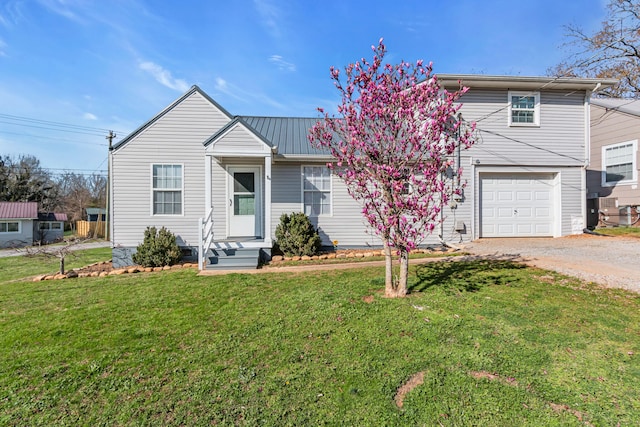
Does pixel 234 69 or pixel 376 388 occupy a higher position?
pixel 234 69

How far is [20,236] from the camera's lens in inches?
857

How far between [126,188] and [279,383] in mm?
8547

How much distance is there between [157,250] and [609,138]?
57.7 feet

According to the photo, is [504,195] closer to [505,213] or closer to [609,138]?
[505,213]

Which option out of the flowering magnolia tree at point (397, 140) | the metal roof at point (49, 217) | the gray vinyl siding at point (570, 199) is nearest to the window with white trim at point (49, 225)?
the metal roof at point (49, 217)

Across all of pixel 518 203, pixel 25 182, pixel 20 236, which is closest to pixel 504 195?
pixel 518 203

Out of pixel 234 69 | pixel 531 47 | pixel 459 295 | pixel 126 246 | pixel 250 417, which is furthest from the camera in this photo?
pixel 531 47

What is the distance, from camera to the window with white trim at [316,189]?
9.42 metres

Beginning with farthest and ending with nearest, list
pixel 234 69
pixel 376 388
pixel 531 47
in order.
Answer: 1. pixel 531 47
2. pixel 234 69
3. pixel 376 388

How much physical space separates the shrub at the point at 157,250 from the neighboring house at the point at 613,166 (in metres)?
16.4

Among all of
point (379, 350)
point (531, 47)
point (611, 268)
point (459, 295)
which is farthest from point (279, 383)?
point (531, 47)

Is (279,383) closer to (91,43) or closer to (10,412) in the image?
(10,412)

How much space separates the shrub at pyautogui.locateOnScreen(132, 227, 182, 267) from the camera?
8.05 meters

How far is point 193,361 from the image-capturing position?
3078 mm
